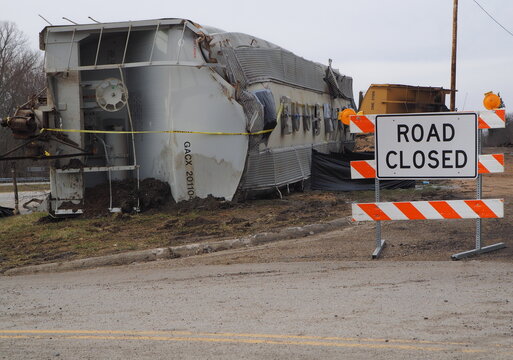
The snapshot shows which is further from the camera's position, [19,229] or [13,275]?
[19,229]

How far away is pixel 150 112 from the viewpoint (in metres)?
15.8

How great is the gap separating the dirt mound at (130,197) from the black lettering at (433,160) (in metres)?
7.54

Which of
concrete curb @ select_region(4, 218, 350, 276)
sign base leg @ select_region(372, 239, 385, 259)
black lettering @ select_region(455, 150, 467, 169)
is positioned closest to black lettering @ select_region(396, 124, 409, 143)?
black lettering @ select_region(455, 150, 467, 169)

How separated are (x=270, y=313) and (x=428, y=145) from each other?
3982mm

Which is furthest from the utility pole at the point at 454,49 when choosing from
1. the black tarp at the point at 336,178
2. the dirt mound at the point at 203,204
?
the dirt mound at the point at 203,204

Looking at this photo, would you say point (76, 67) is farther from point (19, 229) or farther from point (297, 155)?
point (297, 155)

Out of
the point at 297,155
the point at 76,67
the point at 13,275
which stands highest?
the point at 76,67

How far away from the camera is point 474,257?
31.8ft

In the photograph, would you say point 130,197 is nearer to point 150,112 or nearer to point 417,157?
point 150,112

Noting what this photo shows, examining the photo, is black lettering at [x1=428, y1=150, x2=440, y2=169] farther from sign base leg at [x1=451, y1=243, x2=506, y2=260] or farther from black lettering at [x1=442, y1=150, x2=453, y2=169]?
sign base leg at [x1=451, y1=243, x2=506, y2=260]

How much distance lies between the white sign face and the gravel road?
4.30 ft

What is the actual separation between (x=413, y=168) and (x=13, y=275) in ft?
20.1

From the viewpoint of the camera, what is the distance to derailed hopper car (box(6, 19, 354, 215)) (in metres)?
15.5

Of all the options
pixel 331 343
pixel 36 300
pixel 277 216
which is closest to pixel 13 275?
pixel 36 300
